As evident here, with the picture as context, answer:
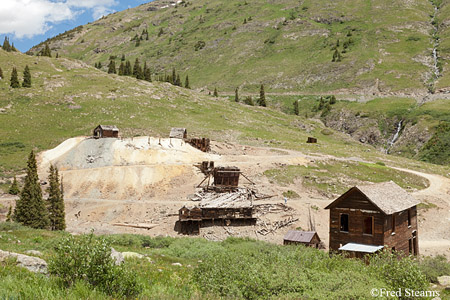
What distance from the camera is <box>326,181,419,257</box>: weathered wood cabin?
30422 mm

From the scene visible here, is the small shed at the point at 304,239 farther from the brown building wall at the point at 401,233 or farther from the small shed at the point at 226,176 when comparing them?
the small shed at the point at 226,176

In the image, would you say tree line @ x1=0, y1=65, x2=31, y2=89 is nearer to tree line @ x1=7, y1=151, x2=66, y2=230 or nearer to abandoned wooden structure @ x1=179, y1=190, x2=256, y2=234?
tree line @ x1=7, y1=151, x2=66, y2=230

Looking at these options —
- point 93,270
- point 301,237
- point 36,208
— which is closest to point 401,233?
A: point 301,237

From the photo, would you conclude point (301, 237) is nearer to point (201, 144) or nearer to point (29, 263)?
point (29, 263)

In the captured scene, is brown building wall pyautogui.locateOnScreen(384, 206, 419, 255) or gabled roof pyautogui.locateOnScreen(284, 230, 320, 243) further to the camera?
gabled roof pyautogui.locateOnScreen(284, 230, 320, 243)

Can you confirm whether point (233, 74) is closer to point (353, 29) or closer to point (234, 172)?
point (353, 29)

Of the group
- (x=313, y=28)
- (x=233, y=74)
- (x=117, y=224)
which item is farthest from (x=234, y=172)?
(x=313, y=28)

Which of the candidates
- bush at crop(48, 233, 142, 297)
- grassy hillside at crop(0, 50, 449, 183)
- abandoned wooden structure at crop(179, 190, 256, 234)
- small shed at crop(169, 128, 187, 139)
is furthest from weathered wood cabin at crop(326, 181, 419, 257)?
small shed at crop(169, 128, 187, 139)

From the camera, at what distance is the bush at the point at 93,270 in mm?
10445

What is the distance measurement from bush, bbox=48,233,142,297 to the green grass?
4790cm

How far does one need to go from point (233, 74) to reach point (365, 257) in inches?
6209

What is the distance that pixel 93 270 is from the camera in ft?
34.4

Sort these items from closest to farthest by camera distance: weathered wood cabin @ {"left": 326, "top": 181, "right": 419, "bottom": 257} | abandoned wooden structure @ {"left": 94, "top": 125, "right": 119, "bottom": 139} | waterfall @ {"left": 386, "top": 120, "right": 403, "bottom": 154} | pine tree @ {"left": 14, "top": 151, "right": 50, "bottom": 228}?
1. weathered wood cabin @ {"left": 326, "top": 181, "right": 419, "bottom": 257}
2. pine tree @ {"left": 14, "top": 151, "right": 50, "bottom": 228}
3. abandoned wooden structure @ {"left": 94, "top": 125, "right": 119, "bottom": 139}
4. waterfall @ {"left": 386, "top": 120, "right": 403, "bottom": 154}

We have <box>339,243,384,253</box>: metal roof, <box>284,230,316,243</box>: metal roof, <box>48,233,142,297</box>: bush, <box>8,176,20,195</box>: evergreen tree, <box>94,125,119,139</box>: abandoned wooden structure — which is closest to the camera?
<box>48,233,142,297</box>: bush
